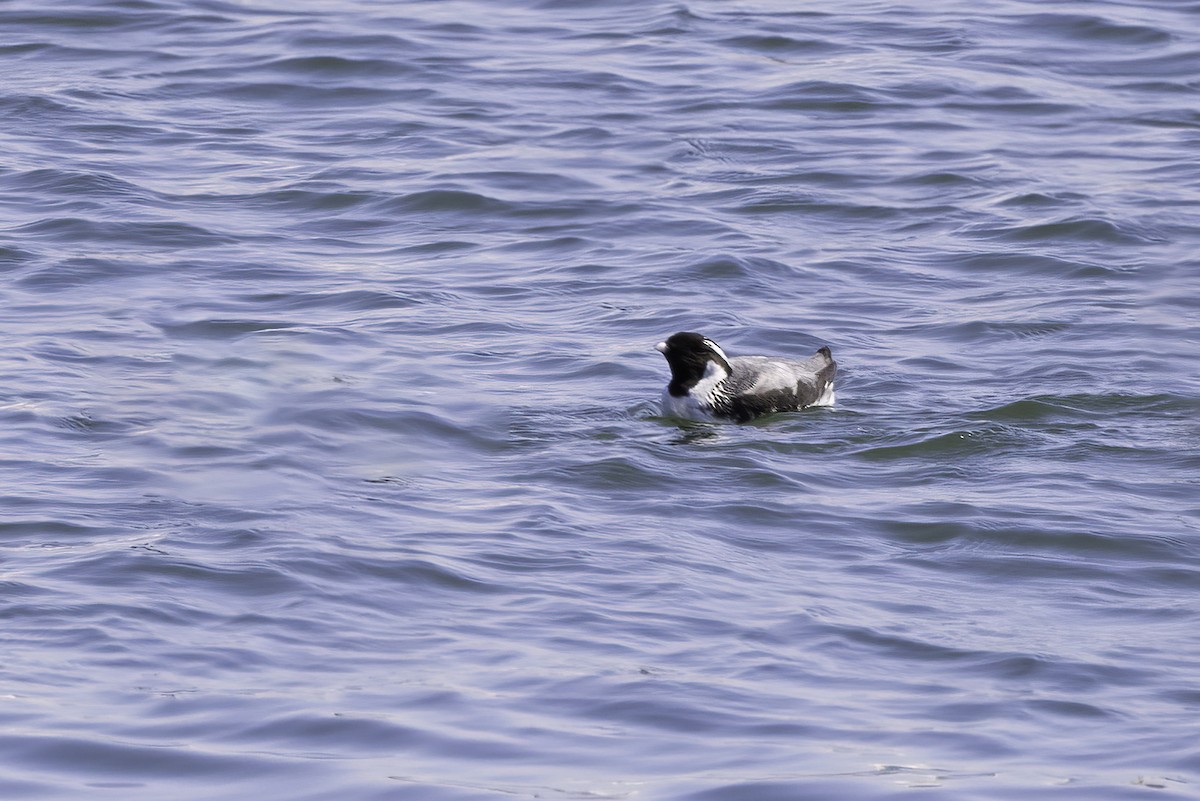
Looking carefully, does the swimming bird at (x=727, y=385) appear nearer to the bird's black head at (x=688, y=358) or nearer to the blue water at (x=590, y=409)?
the bird's black head at (x=688, y=358)

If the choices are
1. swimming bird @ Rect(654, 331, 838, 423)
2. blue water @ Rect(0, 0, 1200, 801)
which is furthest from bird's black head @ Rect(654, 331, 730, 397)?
blue water @ Rect(0, 0, 1200, 801)

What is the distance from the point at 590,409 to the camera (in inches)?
489

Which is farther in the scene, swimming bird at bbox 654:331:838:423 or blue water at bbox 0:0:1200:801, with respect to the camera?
swimming bird at bbox 654:331:838:423

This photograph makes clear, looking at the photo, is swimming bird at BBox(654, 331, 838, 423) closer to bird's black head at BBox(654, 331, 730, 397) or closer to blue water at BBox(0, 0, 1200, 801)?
bird's black head at BBox(654, 331, 730, 397)

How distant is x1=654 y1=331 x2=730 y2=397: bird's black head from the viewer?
12.4 meters

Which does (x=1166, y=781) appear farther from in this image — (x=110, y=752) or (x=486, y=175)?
(x=486, y=175)

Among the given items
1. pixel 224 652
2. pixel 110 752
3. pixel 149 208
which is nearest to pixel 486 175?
pixel 149 208

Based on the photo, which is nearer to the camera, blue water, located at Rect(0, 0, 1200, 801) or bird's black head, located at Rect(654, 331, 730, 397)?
blue water, located at Rect(0, 0, 1200, 801)

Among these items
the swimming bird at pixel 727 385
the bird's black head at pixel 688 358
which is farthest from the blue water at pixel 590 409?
the bird's black head at pixel 688 358

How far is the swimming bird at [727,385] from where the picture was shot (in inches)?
488

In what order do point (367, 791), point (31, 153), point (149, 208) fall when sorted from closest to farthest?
point (367, 791)
point (149, 208)
point (31, 153)

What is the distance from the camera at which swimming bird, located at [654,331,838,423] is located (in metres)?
12.4

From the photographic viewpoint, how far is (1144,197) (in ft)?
57.0

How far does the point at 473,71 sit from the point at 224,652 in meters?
14.1
